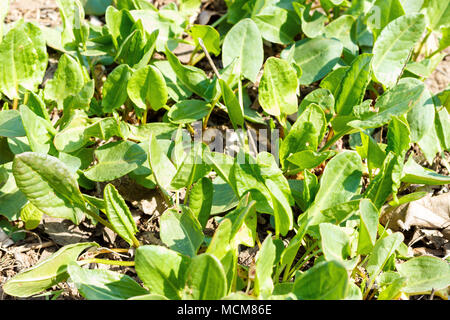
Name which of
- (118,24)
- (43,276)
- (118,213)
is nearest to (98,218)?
(118,213)

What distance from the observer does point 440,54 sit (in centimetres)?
203

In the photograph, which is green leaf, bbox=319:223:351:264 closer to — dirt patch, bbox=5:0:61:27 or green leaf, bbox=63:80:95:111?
green leaf, bbox=63:80:95:111

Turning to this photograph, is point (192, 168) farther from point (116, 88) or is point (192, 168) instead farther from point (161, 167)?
point (116, 88)

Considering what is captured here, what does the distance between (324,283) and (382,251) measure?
27 cm

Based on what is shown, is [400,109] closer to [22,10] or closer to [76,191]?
[76,191]

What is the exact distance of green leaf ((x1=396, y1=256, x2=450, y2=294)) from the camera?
1.32 m

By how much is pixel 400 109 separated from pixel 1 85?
1.27m

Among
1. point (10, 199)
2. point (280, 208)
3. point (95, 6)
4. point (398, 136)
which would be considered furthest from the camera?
point (95, 6)

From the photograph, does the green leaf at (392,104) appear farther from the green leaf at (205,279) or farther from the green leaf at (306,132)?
→ the green leaf at (205,279)

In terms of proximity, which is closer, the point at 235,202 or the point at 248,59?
the point at 235,202

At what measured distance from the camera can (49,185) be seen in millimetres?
1402
